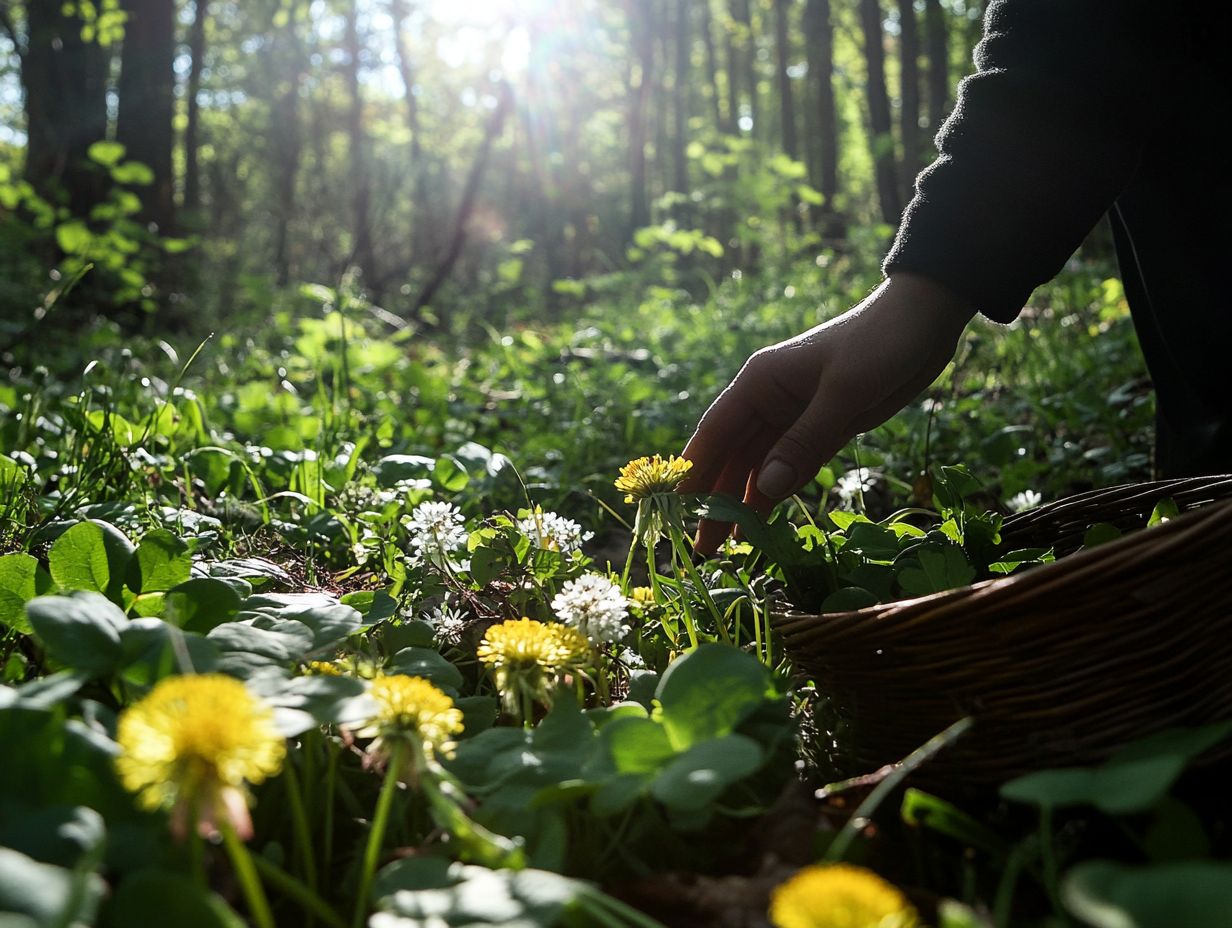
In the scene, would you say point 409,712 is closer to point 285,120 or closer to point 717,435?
point 717,435

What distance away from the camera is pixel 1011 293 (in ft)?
4.93

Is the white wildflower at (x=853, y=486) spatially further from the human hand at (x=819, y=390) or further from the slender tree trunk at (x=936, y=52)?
the slender tree trunk at (x=936, y=52)

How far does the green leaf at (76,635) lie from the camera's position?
82cm

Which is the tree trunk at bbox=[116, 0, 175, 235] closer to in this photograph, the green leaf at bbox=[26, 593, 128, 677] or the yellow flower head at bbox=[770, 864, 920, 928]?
the green leaf at bbox=[26, 593, 128, 677]

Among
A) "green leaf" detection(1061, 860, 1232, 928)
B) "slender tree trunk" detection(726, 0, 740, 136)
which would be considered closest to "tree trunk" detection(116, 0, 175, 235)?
"green leaf" detection(1061, 860, 1232, 928)

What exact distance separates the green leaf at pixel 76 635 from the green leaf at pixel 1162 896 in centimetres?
77

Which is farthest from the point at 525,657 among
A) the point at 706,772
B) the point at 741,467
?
the point at 741,467

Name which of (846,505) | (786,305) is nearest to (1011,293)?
(846,505)

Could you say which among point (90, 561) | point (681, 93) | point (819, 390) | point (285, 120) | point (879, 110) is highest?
point (285, 120)

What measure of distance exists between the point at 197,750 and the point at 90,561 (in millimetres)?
614

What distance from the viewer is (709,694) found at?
843 millimetres

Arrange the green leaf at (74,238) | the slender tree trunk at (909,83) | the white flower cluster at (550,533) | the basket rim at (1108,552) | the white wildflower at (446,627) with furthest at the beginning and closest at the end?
the slender tree trunk at (909,83) → the green leaf at (74,238) → the white flower cluster at (550,533) → the white wildflower at (446,627) → the basket rim at (1108,552)

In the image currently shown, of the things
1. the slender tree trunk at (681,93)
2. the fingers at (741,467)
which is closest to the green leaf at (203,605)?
the fingers at (741,467)

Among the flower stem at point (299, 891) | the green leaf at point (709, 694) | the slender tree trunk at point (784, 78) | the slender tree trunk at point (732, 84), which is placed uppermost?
the slender tree trunk at point (732, 84)
